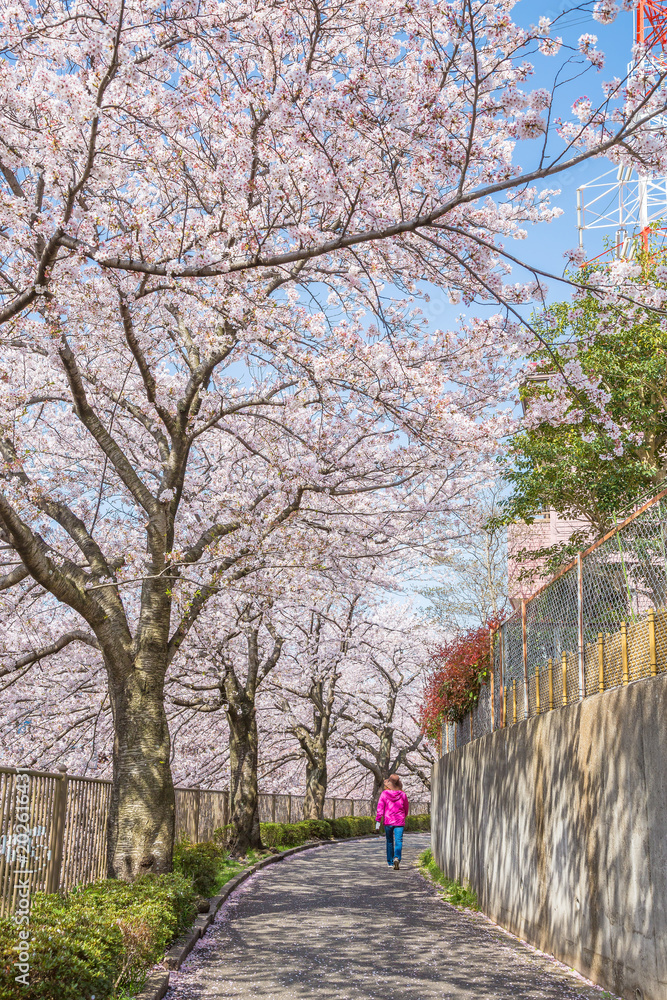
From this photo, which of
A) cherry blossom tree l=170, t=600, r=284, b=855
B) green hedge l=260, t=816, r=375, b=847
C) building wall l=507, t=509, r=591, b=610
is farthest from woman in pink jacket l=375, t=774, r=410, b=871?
building wall l=507, t=509, r=591, b=610

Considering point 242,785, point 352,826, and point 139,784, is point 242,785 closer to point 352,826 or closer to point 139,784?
point 139,784

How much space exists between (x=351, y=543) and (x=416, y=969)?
7648mm

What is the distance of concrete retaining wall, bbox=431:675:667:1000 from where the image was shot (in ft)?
18.0

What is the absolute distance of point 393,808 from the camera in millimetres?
14977

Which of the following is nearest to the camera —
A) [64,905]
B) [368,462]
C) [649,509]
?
[649,509]

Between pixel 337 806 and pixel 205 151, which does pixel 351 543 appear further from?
pixel 337 806

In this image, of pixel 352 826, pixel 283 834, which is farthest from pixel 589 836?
pixel 352 826

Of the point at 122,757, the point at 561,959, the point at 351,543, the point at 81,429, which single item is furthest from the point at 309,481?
the point at 561,959

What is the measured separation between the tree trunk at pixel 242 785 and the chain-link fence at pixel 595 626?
9.51 metres

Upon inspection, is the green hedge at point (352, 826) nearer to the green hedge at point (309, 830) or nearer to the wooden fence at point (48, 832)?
the green hedge at point (309, 830)

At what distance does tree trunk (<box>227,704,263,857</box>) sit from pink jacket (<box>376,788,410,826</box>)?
512cm

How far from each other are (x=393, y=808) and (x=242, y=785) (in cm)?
546

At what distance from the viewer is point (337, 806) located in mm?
38969

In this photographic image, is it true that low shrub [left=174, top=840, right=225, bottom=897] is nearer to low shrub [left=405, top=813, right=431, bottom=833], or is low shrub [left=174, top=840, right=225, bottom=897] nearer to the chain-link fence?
the chain-link fence
